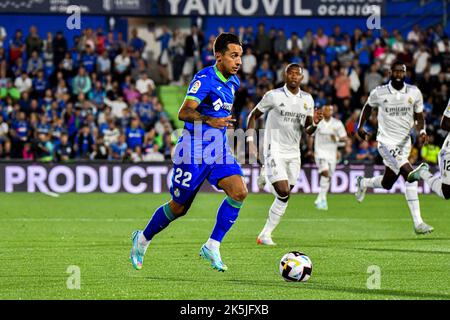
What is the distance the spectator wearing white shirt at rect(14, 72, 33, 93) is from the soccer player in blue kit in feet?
58.5

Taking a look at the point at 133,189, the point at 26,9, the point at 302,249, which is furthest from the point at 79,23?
the point at 302,249

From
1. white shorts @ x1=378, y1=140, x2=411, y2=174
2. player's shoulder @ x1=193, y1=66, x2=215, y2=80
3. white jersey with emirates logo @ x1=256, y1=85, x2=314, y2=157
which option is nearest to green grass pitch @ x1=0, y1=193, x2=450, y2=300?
white shorts @ x1=378, y1=140, x2=411, y2=174

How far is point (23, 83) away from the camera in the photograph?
89.4 ft

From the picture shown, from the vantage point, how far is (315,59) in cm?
2797

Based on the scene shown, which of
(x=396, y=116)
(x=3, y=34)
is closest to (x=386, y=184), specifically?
(x=396, y=116)

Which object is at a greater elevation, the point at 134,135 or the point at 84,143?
the point at 134,135

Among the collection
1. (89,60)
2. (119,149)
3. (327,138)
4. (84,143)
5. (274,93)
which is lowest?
(119,149)

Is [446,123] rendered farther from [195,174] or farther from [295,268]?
[195,174]

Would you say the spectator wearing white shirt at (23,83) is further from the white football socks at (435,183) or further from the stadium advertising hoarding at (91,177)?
the white football socks at (435,183)

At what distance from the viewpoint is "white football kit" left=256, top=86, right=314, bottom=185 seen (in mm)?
14000

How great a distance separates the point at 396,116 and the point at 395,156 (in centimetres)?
A: 63

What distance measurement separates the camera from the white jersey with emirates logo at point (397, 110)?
1513 centimetres
